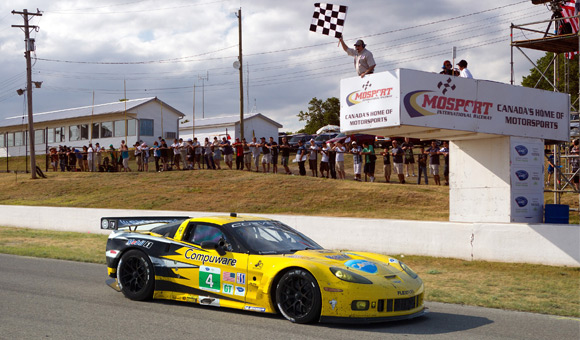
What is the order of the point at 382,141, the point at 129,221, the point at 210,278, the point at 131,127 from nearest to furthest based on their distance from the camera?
the point at 210,278 < the point at 129,221 < the point at 382,141 < the point at 131,127

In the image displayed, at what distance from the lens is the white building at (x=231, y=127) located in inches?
2013

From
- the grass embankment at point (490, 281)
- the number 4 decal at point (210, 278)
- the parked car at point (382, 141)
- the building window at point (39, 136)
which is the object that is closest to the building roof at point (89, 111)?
the building window at point (39, 136)

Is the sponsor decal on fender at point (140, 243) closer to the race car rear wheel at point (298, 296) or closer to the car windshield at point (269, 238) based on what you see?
the car windshield at point (269, 238)

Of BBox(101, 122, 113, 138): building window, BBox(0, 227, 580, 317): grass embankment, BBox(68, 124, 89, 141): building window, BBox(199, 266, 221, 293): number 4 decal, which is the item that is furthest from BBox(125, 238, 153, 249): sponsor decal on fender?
BBox(68, 124, 89, 141): building window

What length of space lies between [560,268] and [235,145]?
1780 cm

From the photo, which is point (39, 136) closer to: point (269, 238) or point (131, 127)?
point (131, 127)

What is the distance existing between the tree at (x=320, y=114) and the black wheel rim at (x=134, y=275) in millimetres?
62107

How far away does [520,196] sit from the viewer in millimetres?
12859

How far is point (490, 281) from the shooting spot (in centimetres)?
1015

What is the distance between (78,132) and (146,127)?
7207 millimetres

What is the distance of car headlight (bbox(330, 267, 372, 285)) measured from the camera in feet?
20.6

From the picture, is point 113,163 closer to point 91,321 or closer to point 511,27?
point 511,27

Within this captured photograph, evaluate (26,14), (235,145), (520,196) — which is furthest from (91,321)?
(26,14)

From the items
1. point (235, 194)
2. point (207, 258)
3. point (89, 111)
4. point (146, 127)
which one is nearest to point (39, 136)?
point (89, 111)
